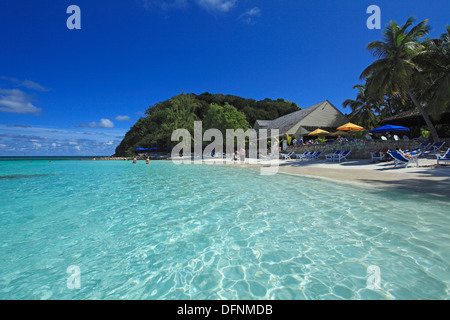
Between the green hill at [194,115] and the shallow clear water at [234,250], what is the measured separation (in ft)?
86.7

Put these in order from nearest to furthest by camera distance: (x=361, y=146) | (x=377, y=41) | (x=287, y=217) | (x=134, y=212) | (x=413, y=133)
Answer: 1. (x=287, y=217)
2. (x=134, y=212)
3. (x=361, y=146)
4. (x=377, y=41)
5. (x=413, y=133)

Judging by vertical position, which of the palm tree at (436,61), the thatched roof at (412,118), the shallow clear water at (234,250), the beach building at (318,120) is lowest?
the shallow clear water at (234,250)

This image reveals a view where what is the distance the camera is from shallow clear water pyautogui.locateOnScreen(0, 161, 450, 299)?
248 centimetres

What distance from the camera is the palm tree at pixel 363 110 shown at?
31531 mm

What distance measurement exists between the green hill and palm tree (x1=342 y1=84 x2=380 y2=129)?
16822 mm

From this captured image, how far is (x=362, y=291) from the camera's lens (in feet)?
7.66

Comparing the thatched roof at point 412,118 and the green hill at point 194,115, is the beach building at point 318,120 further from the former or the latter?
the thatched roof at point 412,118

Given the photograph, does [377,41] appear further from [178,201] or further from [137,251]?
[137,251]

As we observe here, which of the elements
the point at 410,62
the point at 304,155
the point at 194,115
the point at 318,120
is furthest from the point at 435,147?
the point at 194,115

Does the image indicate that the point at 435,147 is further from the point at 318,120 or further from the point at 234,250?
the point at 234,250

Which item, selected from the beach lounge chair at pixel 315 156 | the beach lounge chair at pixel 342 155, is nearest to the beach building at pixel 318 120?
the beach lounge chair at pixel 315 156

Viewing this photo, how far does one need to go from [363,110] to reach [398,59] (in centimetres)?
1687
